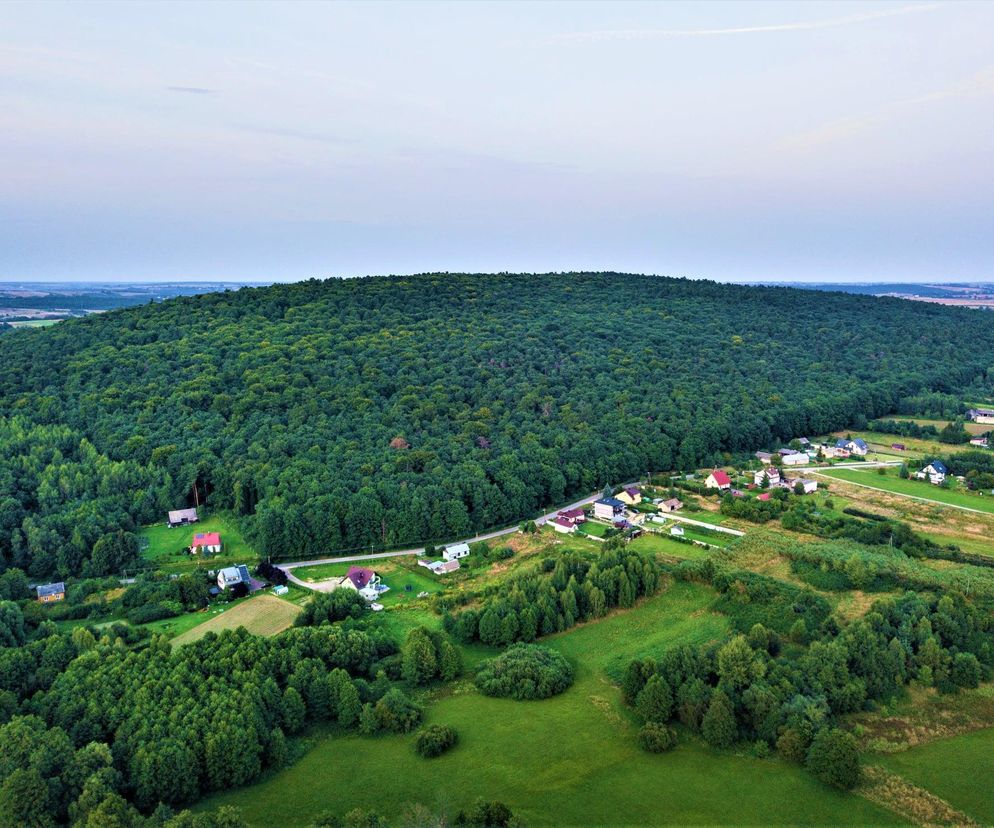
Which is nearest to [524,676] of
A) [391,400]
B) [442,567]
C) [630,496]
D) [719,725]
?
[719,725]

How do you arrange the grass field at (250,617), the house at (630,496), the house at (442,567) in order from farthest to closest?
1. the house at (630,496)
2. the house at (442,567)
3. the grass field at (250,617)

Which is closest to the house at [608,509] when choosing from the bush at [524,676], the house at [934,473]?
the bush at [524,676]

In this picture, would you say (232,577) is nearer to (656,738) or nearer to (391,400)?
(391,400)

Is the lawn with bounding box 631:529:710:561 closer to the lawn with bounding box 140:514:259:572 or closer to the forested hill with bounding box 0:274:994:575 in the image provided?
the forested hill with bounding box 0:274:994:575

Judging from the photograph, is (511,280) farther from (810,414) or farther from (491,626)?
(491,626)

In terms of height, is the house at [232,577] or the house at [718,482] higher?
the house at [718,482]

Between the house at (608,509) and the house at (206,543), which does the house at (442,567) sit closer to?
the house at (608,509)
